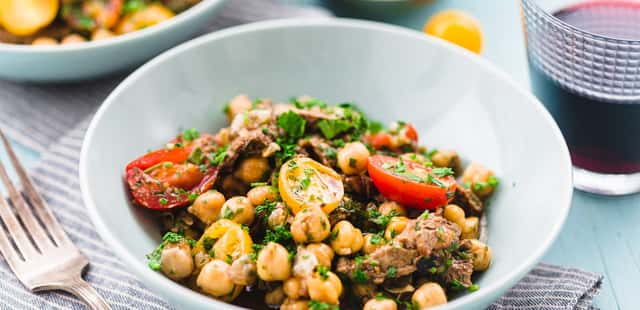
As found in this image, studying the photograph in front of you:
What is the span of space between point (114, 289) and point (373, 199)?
1132 mm

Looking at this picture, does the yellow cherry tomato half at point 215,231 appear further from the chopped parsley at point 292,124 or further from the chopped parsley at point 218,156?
the chopped parsley at point 292,124

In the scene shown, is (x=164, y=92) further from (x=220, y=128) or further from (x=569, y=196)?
(x=569, y=196)

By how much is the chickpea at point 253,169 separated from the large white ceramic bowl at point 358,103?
1.41 feet

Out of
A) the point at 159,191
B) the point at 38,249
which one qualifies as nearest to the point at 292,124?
the point at 159,191

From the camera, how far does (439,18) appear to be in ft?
13.9

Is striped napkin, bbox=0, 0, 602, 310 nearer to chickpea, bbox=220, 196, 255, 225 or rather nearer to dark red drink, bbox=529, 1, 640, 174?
chickpea, bbox=220, 196, 255, 225

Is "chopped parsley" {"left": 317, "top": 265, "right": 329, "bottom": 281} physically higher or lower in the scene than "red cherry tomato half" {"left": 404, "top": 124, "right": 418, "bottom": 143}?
higher

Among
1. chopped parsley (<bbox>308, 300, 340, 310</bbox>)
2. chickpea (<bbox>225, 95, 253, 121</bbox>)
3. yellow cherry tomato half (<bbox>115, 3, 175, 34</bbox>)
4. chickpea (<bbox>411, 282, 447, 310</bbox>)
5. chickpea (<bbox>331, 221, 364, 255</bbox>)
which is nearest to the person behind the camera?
chopped parsley (<bbox>308, 300, 340, 310</bbox>)

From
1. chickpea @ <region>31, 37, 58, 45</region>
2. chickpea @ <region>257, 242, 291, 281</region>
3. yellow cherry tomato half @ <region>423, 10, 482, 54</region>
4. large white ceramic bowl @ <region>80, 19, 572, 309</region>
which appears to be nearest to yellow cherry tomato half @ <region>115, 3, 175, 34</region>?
chickpea @ <region>31, 37, 58, 45</region>

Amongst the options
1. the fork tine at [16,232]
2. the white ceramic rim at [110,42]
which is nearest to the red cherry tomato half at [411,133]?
the white ceramic rim at [110,42]

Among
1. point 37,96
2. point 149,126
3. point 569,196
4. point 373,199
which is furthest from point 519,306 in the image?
point 37,96

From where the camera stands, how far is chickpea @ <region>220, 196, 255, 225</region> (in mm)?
2615

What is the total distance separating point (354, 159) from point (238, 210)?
52 cm

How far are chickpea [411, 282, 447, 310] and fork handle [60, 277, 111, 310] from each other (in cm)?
120
